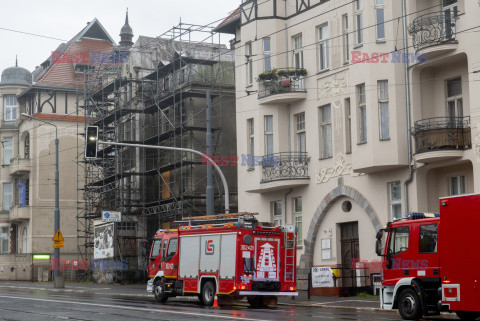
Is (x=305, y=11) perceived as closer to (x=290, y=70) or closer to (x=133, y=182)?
(x=290, y=70)

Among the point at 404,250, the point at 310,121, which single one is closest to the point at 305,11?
the point at 310,121

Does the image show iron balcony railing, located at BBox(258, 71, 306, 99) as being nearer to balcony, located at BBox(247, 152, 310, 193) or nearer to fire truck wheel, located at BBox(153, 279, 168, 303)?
balcony, located at BBox(247, 152, 310, 193)

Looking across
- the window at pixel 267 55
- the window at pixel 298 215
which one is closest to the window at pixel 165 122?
the window at pixel 267 55

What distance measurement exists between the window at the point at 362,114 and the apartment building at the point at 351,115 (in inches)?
1.7

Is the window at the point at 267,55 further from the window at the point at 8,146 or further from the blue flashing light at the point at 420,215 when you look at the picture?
the window at the point at 8,146

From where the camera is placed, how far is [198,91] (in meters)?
46.5

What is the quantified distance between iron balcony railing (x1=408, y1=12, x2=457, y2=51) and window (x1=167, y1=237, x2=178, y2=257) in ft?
35.5

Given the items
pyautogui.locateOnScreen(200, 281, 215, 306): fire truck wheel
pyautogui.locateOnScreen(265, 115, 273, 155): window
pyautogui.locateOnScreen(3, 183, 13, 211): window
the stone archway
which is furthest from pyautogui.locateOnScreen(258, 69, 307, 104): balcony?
pyautogui.locateOnScreen(3, 183, 13, 211): window

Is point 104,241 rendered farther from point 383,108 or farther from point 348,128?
point 383,108

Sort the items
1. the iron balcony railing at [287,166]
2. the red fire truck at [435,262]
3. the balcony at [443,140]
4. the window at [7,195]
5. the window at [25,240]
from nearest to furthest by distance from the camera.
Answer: the red fire truck at [435,262] → the balcony at [443,140] → the iron balcony railing at [287,166] → the window at [25,240] → the window at [7,195]

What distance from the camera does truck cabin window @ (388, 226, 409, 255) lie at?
20922mm

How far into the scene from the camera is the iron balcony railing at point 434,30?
2739cm

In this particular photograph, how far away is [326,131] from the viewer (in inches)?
1344

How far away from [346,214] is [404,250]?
11954mm
